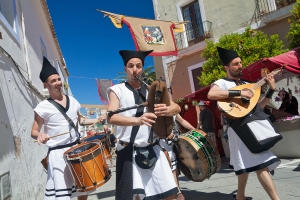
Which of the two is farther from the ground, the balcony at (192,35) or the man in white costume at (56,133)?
the balcony at (192,35)

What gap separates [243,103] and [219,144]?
21.5 ft

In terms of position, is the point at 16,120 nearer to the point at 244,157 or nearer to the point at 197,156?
the point at 197,156

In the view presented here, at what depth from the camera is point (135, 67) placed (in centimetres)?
260

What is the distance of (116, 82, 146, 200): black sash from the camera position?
239 cm

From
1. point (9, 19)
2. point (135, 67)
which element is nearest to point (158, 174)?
point (135, 67)

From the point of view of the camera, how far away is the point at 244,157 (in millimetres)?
3270

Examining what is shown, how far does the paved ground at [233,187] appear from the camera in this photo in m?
3.97

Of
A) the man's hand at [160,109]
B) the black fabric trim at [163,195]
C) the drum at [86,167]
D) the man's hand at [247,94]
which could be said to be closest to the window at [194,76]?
the man's hand at [247,94]

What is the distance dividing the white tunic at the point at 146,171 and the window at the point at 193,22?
520 inches

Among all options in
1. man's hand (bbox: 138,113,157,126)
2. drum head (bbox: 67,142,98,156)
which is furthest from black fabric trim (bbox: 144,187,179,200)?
drum head (bbox: 67,142,98,156)

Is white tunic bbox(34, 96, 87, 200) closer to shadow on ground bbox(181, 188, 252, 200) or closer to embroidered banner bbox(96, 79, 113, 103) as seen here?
shadow on ground bbox(181, 188, 252, 200)

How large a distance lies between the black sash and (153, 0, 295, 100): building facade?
11078 mm

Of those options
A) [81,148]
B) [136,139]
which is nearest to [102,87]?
[81,148]

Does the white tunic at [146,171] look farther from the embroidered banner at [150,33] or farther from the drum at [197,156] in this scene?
the embroidered banner at [150,33]
